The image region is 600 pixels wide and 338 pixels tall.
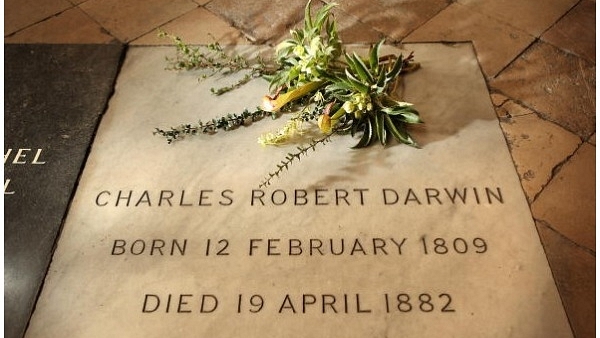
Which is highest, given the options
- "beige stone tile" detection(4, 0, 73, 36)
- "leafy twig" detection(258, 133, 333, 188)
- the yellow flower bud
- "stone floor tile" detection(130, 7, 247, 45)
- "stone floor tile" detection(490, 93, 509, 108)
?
"beige stone tile" detection(4, 0, 73, 36)

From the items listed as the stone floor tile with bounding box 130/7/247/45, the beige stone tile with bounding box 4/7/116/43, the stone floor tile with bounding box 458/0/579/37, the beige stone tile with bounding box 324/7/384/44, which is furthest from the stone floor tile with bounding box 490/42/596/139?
the beige stone tile with bounding box 4/7/116/43

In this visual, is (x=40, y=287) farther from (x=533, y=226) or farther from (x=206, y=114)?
(x=533, y=226)

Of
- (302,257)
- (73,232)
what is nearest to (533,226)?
(302,257)

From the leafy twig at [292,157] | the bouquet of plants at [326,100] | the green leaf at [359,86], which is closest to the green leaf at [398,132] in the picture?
the bouquet of plants at [326,100]

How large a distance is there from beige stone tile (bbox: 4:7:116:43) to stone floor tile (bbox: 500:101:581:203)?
2047mm

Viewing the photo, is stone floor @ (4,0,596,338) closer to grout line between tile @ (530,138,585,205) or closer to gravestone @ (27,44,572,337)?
grout line between tile @ (530,138,585,205)

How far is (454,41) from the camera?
2574mm

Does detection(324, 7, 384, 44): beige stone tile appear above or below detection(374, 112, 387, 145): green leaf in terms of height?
above

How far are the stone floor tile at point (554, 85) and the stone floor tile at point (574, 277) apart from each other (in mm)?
602

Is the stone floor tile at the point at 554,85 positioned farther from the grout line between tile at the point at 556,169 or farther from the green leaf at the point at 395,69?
the green leaf at the point at 395,69

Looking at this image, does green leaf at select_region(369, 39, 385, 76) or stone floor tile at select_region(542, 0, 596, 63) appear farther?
stone floor tile at select_region(542, 0, 596, 63)

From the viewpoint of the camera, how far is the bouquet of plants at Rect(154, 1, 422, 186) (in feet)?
6.69

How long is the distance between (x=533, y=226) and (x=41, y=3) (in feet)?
9.49

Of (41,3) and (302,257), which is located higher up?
(41,3)
